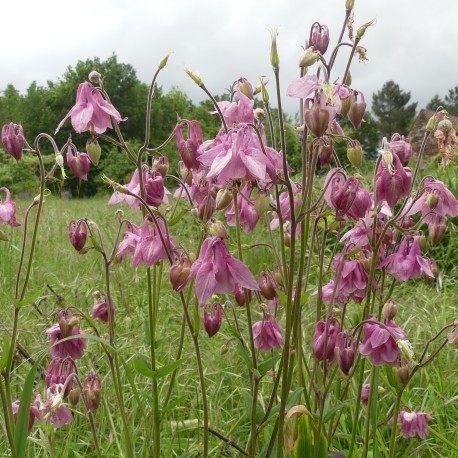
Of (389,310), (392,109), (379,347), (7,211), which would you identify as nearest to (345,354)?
(379,347)

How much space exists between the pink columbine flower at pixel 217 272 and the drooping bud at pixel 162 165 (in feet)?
1.31

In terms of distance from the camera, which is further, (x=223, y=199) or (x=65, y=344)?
(x=65, y=344)

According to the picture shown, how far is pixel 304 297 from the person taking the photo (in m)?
1.23

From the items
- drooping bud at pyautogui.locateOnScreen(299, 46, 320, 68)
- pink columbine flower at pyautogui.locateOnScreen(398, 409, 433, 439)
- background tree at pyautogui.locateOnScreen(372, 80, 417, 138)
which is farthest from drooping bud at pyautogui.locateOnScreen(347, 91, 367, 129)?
background tree at pyautogui.locateOnScreen(372, 80, 417, 138)

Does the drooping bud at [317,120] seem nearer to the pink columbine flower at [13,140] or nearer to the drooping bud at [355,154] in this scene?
the drooping bud at [355,154]

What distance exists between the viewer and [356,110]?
1.36m

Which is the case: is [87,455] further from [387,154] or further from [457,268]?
[457,268]

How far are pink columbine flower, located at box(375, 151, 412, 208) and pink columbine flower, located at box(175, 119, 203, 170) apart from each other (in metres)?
0.44

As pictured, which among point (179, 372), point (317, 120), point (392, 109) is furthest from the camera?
point (392, 109)

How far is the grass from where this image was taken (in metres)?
2.01

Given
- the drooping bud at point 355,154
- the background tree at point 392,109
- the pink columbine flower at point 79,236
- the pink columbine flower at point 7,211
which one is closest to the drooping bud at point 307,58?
the drooping bud at point 355,154

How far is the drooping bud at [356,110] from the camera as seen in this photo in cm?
136

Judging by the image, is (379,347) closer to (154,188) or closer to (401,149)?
(401,149)

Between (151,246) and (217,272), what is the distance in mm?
250
